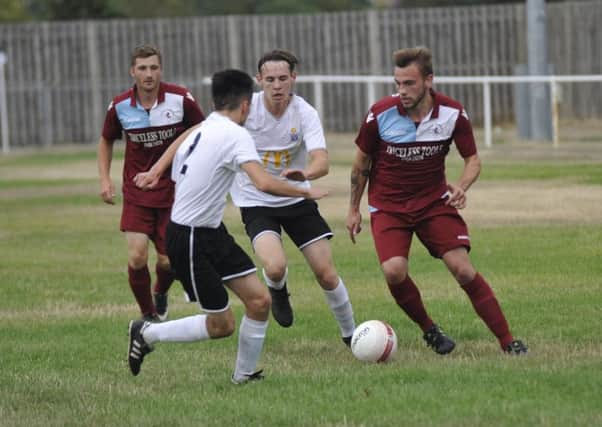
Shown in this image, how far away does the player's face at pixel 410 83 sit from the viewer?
8.42m

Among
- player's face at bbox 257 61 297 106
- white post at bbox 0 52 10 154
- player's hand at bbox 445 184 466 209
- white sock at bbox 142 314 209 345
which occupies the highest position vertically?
player's face at bbox 257 61 297 106

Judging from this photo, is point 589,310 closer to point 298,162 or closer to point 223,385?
point 298,162

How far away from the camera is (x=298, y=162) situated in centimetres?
941

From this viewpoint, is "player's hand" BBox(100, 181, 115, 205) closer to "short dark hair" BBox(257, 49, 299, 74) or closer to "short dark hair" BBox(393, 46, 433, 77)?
"short dark hair" BBox(257, 49, 299, 74)

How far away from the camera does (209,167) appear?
296 inches

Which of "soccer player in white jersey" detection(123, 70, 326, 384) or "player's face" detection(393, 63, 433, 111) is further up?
"player's face" detection(393, 63, 433, 111)

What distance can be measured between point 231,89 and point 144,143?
9.53ft

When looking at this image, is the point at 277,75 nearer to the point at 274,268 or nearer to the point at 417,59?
the point at 417,59

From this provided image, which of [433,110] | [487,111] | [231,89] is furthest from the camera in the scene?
[487,111]

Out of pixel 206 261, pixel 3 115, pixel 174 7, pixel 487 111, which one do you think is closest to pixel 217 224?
pixel 206 261

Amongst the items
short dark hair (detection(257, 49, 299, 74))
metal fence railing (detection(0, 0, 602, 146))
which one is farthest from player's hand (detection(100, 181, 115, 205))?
metal fence railing (detection(0, 0, 602, 146))

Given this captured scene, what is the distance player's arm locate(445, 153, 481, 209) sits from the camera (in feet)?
27.4

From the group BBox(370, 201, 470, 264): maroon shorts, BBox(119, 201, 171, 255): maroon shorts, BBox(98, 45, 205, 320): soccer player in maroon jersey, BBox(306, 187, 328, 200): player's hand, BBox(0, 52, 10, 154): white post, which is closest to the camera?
BBox(306, 187, 328, 200): player's hand

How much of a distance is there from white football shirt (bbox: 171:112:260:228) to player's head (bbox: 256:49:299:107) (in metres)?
1.47
